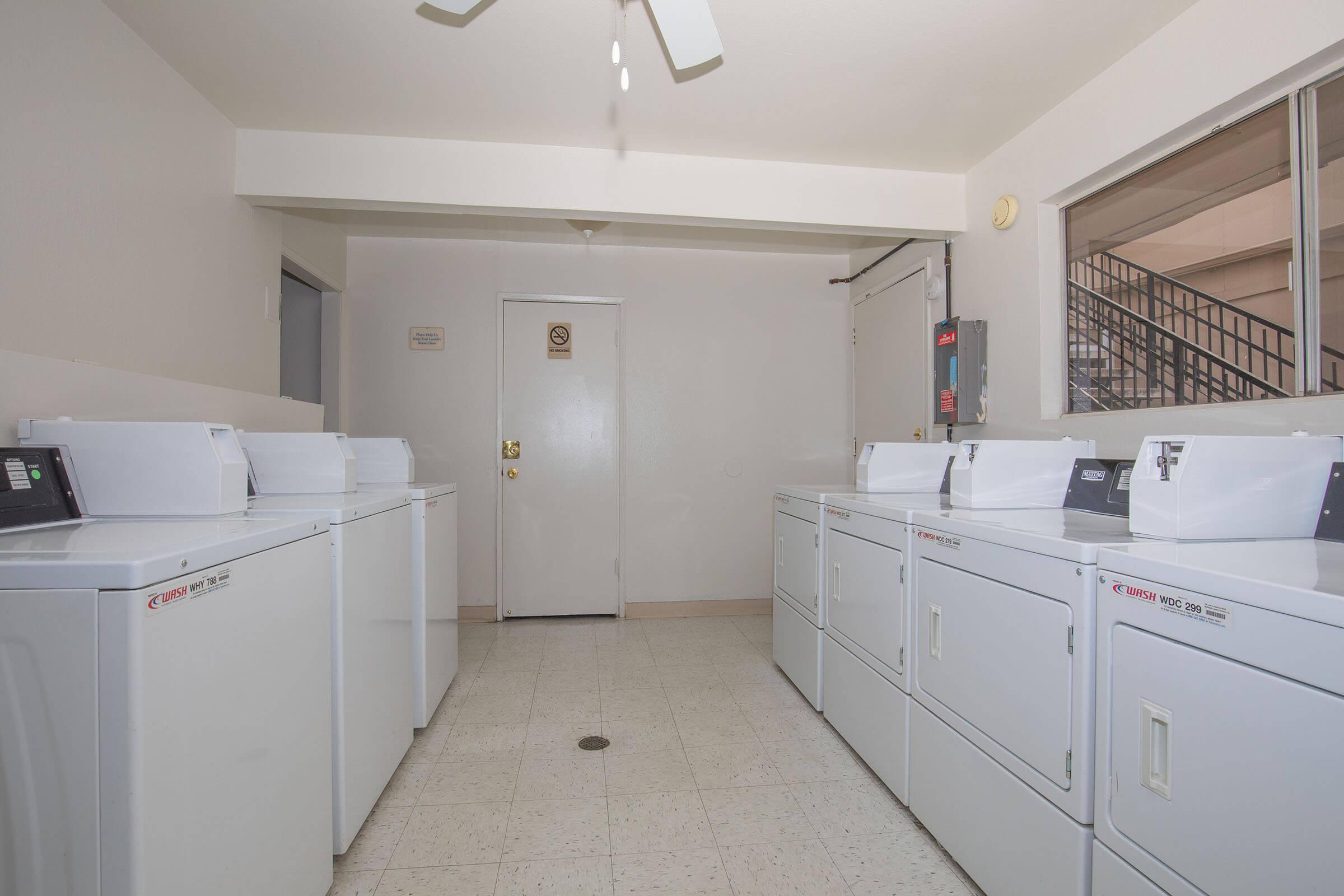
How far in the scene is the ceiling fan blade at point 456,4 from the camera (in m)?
1.57

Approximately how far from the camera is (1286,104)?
1.75 meters

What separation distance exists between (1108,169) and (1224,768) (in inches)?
83.2

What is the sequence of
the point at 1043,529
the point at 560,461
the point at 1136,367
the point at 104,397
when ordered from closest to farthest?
the point at 1043,529 → the point at 104,397 → the point at 1136,367 → the point at 560,461

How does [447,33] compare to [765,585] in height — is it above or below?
above

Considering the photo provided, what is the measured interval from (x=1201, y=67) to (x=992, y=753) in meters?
2.07

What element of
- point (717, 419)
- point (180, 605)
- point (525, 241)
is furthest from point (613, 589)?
point (180, 605)

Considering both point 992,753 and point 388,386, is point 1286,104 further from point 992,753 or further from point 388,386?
point 388,386

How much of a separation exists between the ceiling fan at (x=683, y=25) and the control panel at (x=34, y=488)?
137 cm

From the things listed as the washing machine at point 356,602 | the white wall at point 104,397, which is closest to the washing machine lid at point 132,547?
the washing machine at point 356,602

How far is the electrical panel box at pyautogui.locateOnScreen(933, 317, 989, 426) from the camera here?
285 centimetres

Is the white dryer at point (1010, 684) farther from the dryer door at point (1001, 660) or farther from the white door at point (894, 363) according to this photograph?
the white door at point (894, 363)

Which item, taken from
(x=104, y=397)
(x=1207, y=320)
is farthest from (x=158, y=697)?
(x=1207, y=320)

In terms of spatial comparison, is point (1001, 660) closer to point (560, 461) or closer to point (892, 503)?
point (892, 503)

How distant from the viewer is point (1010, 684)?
4.54 feet
